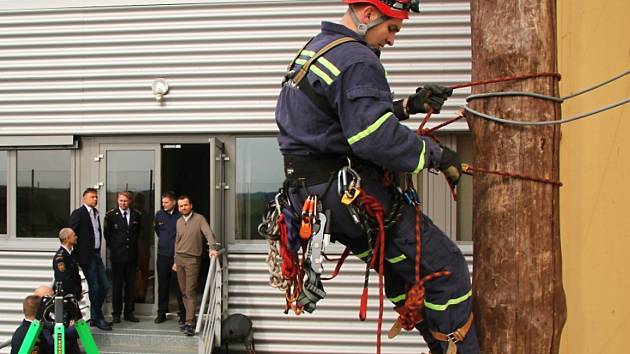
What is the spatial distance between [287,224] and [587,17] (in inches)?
110

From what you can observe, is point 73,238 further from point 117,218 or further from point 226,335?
point 226,335

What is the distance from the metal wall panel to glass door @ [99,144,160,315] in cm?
35

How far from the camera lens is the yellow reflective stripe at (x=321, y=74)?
7.04 ft

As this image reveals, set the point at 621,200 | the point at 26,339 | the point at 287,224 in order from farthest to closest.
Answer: the point at 26,339 < the point at 621,200 < the point at 287,224

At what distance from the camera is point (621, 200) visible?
3.64 m

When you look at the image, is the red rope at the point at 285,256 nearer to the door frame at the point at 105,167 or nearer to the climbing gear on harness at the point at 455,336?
the climbing gear on harness at the point at 455,336

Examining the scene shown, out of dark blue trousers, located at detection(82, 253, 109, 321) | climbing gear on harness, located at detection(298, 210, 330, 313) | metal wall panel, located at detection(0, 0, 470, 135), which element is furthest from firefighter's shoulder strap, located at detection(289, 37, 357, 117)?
dark blue trousers, located at detection(82, 253, 109, 321)

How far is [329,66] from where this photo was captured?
2.16m

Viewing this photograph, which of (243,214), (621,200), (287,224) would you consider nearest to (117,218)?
(243,214)

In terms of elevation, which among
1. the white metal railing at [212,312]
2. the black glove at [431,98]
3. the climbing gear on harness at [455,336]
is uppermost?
the black glove at [431,98]

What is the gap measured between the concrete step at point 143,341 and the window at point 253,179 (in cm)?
143

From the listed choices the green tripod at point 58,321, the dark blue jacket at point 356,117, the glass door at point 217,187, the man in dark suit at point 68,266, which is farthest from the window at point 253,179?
the dark blue jacket at point 356,117

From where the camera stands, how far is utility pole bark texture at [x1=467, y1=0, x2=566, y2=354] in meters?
2.08

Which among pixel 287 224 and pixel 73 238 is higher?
pixel 287 224
